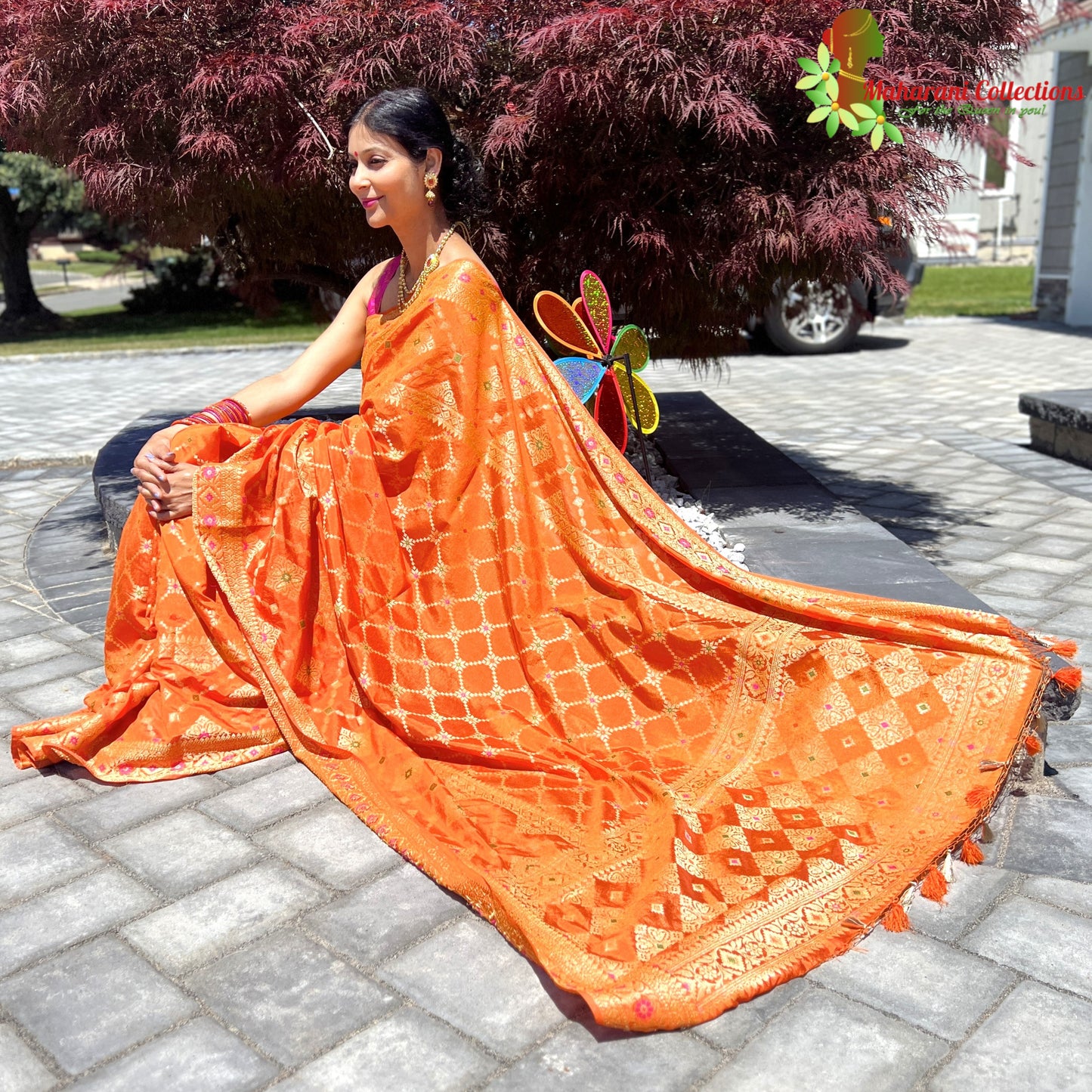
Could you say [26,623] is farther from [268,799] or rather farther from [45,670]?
[268,799]

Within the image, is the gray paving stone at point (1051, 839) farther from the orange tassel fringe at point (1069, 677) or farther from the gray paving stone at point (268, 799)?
the gray paving stone at point (268, 799)

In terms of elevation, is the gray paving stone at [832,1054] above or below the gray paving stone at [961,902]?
above

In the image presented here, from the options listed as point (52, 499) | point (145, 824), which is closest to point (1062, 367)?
point (52, 499)

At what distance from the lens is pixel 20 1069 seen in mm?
Result: 1909

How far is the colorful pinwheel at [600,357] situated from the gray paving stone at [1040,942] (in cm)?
229

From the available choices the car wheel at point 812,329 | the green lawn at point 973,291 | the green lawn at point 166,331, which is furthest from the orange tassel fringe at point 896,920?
the green lawn at point 973,291

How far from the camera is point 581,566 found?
3057 mm

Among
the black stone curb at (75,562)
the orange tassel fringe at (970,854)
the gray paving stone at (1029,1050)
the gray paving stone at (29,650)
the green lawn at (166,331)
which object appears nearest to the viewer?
the gray paving stone at (1029,1050)

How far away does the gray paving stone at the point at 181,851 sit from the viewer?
98.2 inches

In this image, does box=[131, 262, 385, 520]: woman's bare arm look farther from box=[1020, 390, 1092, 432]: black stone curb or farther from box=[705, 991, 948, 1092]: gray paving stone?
box=[1020, 390, 1092, 432]: black stone curb

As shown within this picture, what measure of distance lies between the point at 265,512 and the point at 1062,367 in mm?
9298

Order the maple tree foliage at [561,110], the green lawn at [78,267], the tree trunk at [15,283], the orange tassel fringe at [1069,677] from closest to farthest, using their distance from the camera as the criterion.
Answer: the orange tassel fringe at [1069,677] → the maple tree foliage at [561,110] → the tree trunk at [15,283] → the green lawn at [78,267]

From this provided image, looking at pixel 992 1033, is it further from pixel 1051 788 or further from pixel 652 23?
pixel 652 23

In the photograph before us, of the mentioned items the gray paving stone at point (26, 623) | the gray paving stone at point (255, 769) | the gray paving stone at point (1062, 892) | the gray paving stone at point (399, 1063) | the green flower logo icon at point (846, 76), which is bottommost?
the gray paving stone at point (26, 623)
